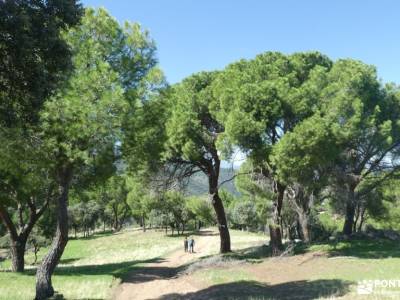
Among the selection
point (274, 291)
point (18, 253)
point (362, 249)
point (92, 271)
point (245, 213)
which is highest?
point (245, 213)

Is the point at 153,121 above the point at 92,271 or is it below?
above

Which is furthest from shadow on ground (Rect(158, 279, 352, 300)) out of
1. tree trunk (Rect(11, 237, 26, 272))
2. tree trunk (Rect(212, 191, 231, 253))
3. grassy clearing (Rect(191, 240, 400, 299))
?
tree trunk (Rect(11, 237, 26, 272))

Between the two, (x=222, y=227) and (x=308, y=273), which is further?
(x=222, y=227)

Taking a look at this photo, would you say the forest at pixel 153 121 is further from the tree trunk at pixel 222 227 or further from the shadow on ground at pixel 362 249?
the shadow on ground at pixel 362 249

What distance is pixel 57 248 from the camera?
16.2 metres

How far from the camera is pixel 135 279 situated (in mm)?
21781

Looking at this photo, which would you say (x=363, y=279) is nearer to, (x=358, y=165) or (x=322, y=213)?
(x=358, y=165)

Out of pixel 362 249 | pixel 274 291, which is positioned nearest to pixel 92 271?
pixel 274 291

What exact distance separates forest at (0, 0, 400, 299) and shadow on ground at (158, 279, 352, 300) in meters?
5.86
